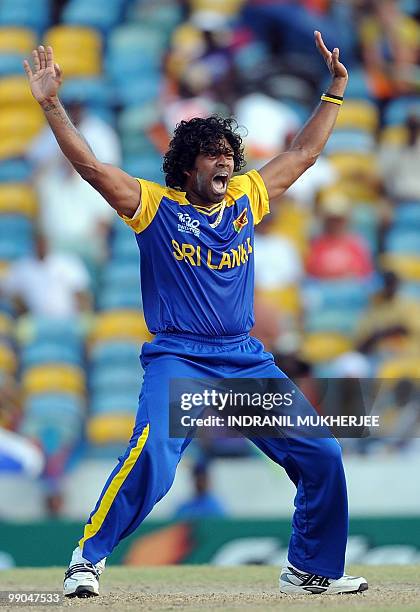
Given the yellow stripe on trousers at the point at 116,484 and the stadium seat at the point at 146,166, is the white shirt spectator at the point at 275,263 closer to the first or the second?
the stadium seat at the point at 146,166

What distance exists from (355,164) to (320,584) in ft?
21.4

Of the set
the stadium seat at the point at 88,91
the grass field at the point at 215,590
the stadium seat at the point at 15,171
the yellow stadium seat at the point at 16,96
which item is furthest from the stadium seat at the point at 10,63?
the grass field at the point at 215,590

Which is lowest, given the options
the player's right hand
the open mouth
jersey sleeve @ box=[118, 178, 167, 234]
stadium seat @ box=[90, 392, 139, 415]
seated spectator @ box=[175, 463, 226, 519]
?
seated spectator @ box=[175, 463, 226, 519]

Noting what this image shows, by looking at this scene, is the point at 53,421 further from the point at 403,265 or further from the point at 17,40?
the point at 17,40

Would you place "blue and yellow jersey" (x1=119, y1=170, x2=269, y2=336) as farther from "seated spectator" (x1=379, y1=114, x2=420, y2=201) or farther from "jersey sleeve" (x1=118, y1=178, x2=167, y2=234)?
"seated spectator" (x1=379, y1=114, x2=420, y2=201)

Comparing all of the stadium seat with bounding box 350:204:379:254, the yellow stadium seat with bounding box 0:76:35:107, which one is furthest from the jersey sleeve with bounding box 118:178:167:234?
the yellow stadium seat with bounding box 0:76:35:107

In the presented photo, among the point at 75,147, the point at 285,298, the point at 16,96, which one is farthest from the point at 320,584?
the point at 16,96

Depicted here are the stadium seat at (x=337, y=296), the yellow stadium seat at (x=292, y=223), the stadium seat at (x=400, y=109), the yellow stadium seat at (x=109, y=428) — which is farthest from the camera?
the stadium seat at (x=400, y=109)

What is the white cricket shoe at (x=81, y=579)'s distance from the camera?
5305mm

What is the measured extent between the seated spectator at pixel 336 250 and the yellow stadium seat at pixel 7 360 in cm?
250

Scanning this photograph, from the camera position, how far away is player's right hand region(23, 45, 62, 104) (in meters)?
5.48

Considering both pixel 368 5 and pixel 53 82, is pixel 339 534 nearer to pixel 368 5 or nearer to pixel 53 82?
pixel 53 82

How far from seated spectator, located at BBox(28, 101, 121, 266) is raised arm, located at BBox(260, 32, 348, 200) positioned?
533 centimetres

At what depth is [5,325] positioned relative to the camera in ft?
35.3
